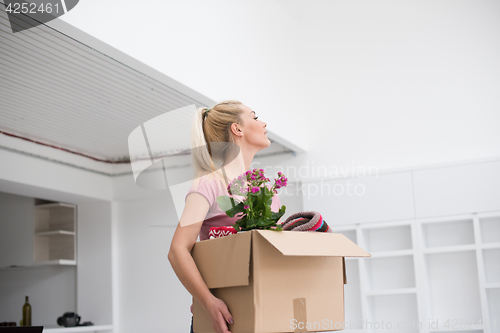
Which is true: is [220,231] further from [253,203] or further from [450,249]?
[450,249]

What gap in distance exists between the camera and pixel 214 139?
4.45 ft

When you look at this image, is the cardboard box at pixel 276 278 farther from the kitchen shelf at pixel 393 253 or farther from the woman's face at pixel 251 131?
the kitchen shelf at pixel 393 253

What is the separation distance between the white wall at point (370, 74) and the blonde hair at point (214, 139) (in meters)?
1.54

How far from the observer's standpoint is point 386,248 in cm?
373

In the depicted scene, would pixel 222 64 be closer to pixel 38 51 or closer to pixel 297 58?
pixel 38 51

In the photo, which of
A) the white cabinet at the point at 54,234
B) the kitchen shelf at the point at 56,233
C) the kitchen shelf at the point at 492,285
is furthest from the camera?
the white cabinet at the point at 54,234

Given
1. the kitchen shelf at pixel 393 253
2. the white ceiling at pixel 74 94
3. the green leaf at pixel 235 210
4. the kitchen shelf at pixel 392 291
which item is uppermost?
the white ceiling at pixel 74 94

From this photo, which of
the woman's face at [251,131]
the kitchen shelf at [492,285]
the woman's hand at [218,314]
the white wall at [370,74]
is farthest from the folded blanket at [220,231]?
the kitchen shelf at [492,285]

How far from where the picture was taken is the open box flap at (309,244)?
95cm

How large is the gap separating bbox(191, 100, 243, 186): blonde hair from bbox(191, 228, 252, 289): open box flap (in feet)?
0.72

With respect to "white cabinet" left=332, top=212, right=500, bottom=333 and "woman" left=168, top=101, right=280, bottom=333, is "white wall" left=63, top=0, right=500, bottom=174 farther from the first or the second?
"woman" left=168, top=101, right=280, bottom=333

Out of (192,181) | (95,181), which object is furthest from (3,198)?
(192,181)

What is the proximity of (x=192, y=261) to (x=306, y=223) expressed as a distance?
0.88ft

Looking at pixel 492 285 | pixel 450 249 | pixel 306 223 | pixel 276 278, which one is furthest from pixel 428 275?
pixel 276 278
